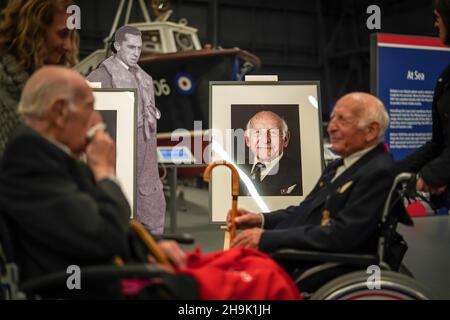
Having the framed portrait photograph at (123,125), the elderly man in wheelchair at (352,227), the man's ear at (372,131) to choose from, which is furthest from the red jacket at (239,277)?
the framed portrait photograph at (123,125)

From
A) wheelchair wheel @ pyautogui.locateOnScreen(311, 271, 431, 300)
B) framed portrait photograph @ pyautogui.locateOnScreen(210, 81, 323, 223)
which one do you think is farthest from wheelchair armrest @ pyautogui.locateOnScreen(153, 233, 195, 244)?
framed portrait photograph @ pyautogui.locateOnScreen(210, 81, 323, 223)

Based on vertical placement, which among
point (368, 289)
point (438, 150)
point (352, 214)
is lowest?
point (368, 289)

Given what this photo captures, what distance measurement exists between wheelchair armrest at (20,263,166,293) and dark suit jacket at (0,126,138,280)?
7 cm

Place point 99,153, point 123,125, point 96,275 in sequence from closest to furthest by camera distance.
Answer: point 96,275
point 99,153
point 123,125

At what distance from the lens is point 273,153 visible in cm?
324

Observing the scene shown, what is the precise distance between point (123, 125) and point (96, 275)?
1.73m

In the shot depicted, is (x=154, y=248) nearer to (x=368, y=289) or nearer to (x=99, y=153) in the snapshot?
(x=99, y=153)

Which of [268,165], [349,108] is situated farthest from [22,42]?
[268,165]

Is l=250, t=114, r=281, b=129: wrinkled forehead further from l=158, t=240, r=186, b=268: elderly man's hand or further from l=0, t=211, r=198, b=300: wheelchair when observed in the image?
l=0, t=211, r=198, b=300: wheelchair

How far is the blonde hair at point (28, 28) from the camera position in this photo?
7.21ft

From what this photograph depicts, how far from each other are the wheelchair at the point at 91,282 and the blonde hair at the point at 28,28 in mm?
967

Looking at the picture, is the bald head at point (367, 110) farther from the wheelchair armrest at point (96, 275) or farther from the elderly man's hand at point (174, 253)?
the wheelchair armrest at point (96, 275)

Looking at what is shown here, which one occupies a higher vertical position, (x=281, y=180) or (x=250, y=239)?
(x=281, y=180)

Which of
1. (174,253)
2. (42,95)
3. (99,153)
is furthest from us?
(174,253)
